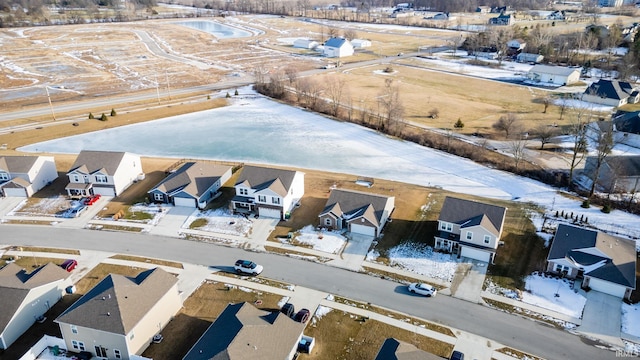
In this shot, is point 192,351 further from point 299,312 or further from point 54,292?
point 54,292

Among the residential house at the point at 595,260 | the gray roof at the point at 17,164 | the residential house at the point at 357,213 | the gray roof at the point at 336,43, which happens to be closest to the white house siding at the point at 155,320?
the residential house at the point at 357,213

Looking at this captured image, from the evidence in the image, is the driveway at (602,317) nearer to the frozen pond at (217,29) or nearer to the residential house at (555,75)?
the residential house at (555,75)

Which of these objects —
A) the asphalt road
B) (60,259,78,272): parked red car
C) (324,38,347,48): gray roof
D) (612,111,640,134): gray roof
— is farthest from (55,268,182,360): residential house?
(324,38,347,48): gray roof

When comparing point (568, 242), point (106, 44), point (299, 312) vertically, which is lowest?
point (299, 312)

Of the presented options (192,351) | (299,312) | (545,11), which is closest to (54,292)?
(192,351)

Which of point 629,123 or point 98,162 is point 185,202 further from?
point 629,123

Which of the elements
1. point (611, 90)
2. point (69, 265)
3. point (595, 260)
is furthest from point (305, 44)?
point (595, 260)

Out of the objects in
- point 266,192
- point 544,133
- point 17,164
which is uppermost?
point 544,133
